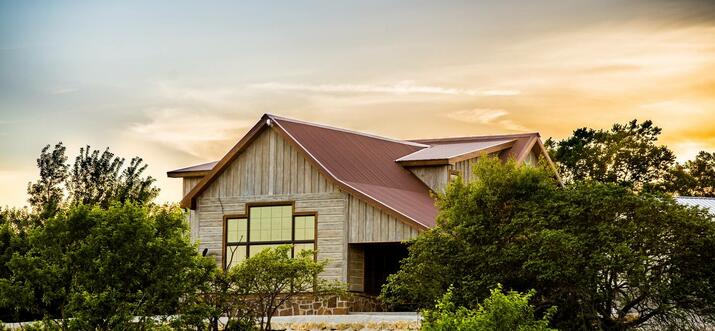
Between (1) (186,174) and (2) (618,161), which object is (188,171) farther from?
(2) (618,161)

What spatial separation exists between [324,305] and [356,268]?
162 cm

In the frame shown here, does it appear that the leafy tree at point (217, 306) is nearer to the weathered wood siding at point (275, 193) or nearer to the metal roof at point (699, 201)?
the weathered wood siding at point (275, 193)

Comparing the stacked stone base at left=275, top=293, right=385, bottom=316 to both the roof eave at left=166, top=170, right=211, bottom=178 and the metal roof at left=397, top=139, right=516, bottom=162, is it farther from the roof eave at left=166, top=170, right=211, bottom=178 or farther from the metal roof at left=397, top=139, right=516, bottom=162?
the roof eave at left=166, top=170, right=211, bottom=178

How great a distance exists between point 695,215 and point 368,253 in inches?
517

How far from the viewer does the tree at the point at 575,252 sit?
26875 millimetres

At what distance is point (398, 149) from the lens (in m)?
43.4

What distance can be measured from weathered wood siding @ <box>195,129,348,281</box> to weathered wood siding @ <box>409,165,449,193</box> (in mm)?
4777

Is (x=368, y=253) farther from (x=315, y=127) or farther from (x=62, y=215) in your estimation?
(x=62, y=215)

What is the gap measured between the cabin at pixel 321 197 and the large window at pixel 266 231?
0.03 m

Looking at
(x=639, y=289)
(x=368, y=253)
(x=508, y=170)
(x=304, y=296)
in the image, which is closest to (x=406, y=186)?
(x=368, y=253)

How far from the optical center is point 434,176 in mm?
40500

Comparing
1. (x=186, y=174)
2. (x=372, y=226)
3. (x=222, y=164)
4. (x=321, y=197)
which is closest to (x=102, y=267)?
(x=372, y=226)

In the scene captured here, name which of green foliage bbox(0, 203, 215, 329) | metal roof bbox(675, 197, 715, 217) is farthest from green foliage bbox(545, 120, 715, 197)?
green foliage bbox(0, 203, 215, 329)

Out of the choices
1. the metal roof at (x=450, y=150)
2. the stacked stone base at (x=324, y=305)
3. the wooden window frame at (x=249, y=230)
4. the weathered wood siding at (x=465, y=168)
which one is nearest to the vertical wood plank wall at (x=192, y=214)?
the wooden window frame at (x=249, y=230)
